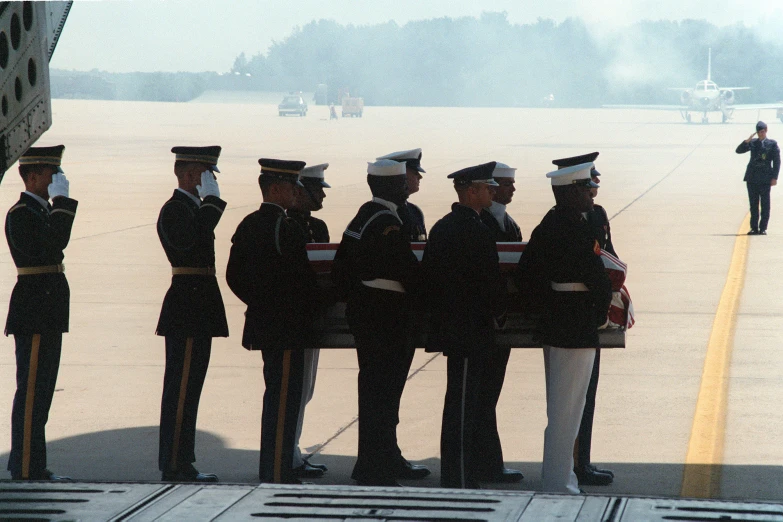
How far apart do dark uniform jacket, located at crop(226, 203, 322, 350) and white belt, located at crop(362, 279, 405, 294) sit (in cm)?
27

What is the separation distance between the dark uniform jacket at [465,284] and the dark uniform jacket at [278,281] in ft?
1.98

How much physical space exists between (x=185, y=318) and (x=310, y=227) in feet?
2.98

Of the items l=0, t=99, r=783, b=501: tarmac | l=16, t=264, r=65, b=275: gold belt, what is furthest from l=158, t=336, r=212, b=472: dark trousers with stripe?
l=16, t=264, r=65, b=275: gold belt

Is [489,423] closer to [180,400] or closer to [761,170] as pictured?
[180,400]

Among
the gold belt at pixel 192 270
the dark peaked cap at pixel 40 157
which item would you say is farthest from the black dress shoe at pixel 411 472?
the dark peaked cap at pixel 40 157

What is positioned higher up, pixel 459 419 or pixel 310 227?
pixel 310 227

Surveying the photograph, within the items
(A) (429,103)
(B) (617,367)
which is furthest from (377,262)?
(A) (429,103)

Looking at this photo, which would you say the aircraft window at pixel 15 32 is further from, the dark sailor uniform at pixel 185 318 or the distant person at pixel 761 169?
the distant person at pixel 761 169

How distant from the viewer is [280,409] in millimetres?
4828

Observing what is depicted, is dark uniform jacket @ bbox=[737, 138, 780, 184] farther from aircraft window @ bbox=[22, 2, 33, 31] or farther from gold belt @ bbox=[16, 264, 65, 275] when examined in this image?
A: aircraft window @ bbox=[22, 2, 33, 31]

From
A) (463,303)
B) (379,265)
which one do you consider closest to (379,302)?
(379,265)

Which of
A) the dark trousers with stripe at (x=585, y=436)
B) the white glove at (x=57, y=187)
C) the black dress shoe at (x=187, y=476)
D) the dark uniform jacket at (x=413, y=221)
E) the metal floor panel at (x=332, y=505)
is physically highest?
the white glove at (x=57, y=187)

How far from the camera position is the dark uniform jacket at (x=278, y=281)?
15.5 feet

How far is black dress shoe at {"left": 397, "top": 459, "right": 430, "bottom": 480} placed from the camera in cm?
508
